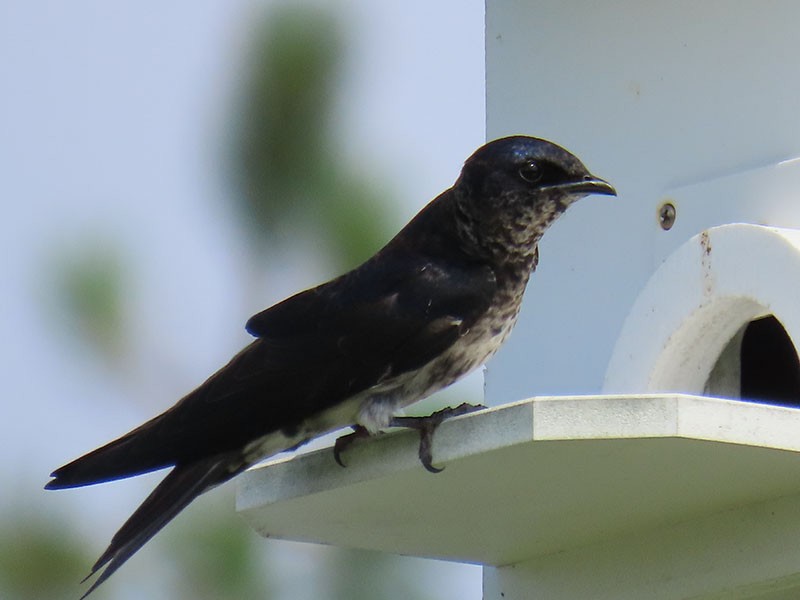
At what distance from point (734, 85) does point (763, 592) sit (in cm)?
66

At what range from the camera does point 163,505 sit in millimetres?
1852

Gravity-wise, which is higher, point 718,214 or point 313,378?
point 718,214

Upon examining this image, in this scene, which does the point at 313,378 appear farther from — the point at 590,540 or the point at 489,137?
the point at 489,137

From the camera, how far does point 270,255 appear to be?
148 inches

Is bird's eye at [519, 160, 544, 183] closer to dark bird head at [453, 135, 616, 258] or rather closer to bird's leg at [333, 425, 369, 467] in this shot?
dark bird head at [453, 135, 616, 258]

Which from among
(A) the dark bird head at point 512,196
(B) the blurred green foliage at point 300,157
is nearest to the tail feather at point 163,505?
(A) the dark bird head at point 512,196

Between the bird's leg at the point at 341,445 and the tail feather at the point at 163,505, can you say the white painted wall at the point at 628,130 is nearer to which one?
the bird's leg at the point at 341,445

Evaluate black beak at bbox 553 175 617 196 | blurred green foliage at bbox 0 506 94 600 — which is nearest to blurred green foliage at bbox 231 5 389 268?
blurred green foliage at bbox 0 506 94 600

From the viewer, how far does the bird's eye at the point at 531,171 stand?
82.7 inches

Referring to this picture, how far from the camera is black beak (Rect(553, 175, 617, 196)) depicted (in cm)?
201

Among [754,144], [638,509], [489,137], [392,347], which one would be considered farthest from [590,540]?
[489,137]

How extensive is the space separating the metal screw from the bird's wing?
0.31 m

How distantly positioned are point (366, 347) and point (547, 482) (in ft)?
0.98

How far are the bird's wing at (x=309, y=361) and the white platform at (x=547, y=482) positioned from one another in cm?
8
